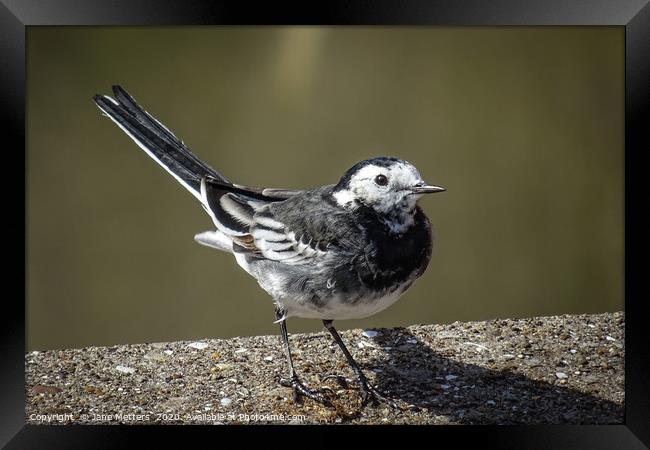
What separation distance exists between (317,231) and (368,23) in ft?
2.35

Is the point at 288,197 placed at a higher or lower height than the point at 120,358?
higher

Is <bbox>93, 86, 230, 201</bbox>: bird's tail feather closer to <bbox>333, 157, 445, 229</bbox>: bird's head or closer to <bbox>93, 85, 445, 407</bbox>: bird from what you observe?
<bbox>93, 85, 445, 407</bbox>: bird

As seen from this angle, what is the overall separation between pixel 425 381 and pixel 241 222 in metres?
0.91

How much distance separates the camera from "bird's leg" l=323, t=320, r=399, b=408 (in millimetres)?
2789

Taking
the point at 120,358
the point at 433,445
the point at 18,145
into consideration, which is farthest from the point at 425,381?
the point at 18,145

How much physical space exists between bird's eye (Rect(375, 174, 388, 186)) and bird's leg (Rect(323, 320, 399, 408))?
612mm

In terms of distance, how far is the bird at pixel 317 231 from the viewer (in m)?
2.53

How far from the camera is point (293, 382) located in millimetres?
2793

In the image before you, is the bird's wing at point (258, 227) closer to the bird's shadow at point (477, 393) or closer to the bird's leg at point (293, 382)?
the bird's leg at point (293, 382)

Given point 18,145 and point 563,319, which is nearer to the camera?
point 18,145

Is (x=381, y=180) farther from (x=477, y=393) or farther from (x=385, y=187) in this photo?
(x=477, y=393)

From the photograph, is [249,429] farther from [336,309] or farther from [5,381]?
[5,381]

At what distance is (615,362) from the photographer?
2.64 m

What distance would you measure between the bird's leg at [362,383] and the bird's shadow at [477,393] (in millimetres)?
41
